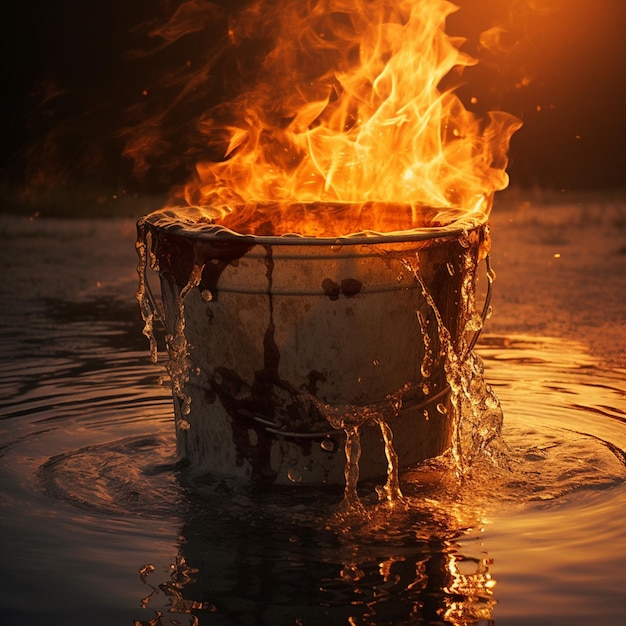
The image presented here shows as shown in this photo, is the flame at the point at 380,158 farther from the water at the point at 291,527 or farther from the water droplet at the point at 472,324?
the water at the point at 291,527

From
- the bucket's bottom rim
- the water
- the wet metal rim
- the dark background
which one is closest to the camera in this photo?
the water

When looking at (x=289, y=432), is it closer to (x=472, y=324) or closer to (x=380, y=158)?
(x=472, y=324)

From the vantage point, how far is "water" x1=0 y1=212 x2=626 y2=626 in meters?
3.70

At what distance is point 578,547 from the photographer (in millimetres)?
4191

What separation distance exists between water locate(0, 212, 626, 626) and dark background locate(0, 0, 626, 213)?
25.3 ft

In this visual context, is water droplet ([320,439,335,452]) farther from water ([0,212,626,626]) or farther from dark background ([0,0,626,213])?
dark background ([0,0,626,213])

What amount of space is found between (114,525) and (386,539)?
3.06 ft

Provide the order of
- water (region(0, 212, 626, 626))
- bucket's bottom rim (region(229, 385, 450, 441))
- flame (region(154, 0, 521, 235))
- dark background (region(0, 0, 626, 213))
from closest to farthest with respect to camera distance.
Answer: water (region(0, 212, 626, 626)) < bucket's bottom rim (region(229, 385, 450, 441)) < flame (region(154, 0, 521, 235)) < dark background (region(0, 0, 626, 213))

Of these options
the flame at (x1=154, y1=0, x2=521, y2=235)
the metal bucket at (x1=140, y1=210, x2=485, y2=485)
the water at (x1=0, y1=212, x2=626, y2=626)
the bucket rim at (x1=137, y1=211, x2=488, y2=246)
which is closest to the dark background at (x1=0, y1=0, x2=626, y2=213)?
the flame at (x1=154, y1=0, x2=521, y2=235)

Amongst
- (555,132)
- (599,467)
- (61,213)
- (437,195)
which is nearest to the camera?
(599,467)

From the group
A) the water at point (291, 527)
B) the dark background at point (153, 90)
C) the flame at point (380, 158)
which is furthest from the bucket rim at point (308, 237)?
the dark background at point (153, 90)

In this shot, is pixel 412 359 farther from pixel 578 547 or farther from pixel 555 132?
pixel 555 132

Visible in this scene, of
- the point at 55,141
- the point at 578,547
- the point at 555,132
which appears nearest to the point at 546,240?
the point at 555,132

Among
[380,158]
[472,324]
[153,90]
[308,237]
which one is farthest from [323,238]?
[153,90]
